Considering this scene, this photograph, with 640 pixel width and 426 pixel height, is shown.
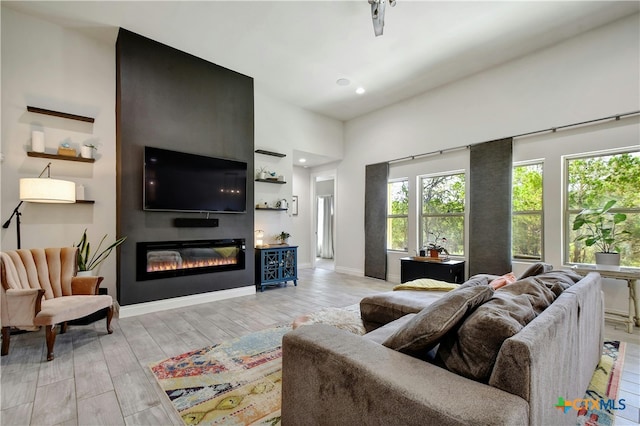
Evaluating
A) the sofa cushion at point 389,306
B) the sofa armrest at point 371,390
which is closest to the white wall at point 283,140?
the sofa cushion at point 389,306

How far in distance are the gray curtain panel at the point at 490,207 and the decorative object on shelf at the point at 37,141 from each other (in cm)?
573

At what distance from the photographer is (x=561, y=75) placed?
149 inches

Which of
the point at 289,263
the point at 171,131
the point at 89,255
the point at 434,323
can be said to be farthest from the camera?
the point at 289,263

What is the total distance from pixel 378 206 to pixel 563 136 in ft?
10.1

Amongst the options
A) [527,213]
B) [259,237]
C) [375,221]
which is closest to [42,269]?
[259,237]

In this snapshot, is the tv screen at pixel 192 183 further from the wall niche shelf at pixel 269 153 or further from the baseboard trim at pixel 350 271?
the baseboard trim at pixel 350 271

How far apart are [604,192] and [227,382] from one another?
468cm

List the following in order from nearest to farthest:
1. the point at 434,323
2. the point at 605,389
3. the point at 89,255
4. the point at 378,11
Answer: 1. the point at 434,323
2. the point at 605,389
3. the point at 378,11
4. the point at 89,255

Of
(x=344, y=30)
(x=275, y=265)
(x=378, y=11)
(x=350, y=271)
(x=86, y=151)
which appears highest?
(x=344, y=30)

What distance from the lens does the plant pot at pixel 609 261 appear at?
126 inches

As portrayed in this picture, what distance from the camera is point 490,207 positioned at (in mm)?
4375

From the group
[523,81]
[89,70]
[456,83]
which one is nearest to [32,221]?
[89,70]

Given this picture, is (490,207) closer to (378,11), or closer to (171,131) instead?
(378,11)

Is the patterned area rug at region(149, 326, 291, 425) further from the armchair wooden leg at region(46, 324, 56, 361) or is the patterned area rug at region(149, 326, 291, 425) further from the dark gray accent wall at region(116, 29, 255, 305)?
the dark gray accent wall at region(116, 29, 255, 305)
